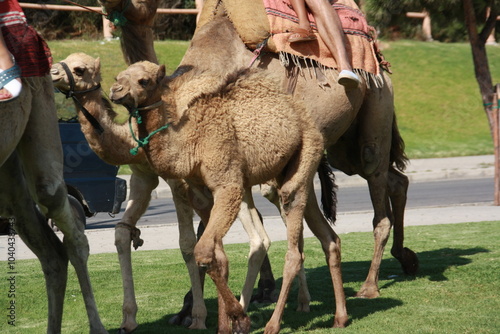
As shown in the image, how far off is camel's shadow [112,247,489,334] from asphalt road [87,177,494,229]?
19.2ft

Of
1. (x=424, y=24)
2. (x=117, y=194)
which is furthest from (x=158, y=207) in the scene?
(x=424, y=24)

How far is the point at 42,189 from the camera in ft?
17.5

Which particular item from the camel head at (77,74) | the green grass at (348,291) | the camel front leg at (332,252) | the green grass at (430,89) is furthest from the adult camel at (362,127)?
the green grass at (430,89)

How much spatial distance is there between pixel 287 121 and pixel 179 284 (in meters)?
2.74

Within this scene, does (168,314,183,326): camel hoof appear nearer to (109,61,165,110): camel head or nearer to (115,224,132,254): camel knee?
(115,224,132,254): camel knee

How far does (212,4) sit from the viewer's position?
6.55m

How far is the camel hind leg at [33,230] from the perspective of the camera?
5.67 m

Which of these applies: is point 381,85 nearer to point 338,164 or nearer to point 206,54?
point 338,164

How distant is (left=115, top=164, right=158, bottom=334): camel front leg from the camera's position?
6.06 metres

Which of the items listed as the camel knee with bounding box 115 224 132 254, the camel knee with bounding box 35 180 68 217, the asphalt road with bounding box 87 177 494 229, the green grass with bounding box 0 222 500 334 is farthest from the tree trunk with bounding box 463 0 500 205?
the camel knee with bounding box 35 180 68 217

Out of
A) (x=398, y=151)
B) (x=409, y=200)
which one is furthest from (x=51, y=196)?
(x=409, y=200)

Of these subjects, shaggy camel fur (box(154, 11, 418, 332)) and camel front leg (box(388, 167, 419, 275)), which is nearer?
shaggy camel fur (box(154, 11, 418, 332))

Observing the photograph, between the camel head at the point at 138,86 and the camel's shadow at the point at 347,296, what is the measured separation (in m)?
1.86

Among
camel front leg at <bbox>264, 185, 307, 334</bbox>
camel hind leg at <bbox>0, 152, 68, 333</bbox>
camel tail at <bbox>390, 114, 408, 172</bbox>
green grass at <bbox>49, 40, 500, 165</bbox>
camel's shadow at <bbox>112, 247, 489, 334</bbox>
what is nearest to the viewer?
camel front leg at <bbox>264, 185, 307, 334</bbox>
